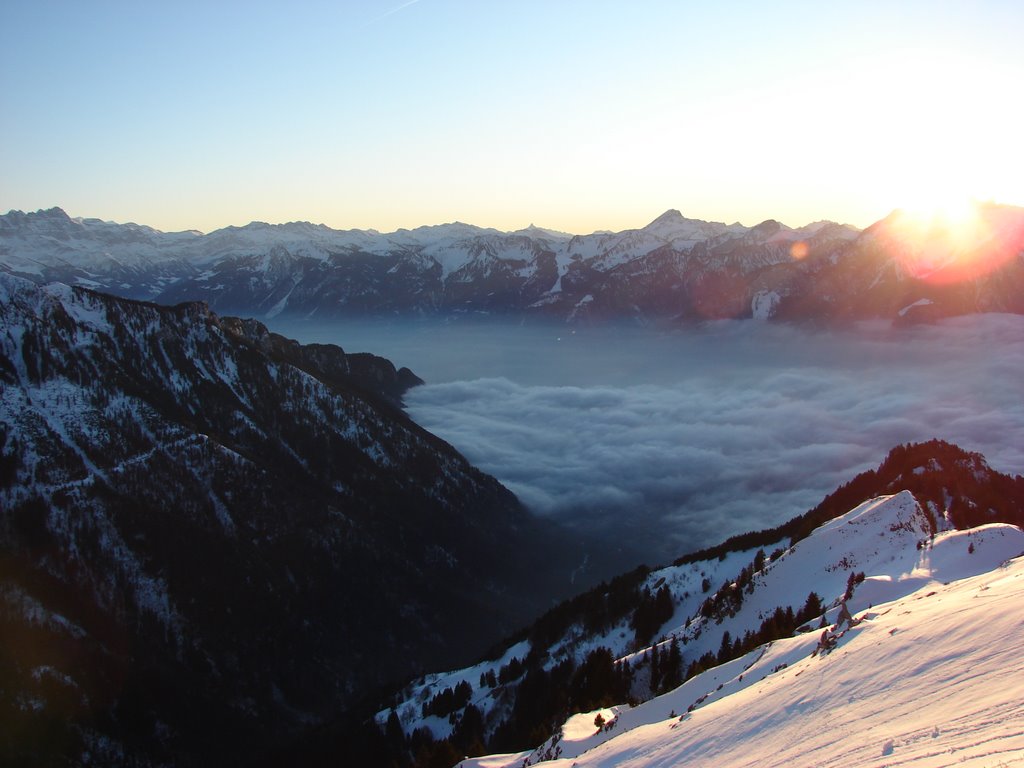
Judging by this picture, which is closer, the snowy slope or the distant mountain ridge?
the snowy slope

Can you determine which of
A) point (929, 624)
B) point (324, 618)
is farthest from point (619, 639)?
point (324, 618)

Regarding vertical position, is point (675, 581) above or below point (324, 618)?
above

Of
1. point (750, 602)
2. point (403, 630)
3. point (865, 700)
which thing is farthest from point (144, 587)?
point (865, 700)

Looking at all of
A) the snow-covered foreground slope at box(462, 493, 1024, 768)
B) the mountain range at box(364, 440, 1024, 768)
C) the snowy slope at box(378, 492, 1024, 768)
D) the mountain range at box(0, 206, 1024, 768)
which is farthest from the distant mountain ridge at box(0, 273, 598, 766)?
the snow-covered foreground slope at box(462, 493, 1024, 768)

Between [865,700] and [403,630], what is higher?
[865,700]

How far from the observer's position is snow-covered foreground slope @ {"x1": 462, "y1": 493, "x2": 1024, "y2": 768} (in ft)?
86.8

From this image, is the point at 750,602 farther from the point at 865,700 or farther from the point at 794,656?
the point at 865,700

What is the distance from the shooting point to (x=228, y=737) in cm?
14738

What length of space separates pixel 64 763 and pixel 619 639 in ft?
342

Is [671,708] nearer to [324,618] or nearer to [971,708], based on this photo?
[971,708]

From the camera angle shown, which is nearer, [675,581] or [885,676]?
[885,676]

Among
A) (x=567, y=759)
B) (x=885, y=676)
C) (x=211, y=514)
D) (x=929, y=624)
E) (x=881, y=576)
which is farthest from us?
(x=211, y=514)

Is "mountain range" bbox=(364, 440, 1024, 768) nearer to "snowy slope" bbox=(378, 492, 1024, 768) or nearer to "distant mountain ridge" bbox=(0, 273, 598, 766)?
"snowy slope" bbox=(378, 492, 1024, 768)

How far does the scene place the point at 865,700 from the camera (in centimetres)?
3328
